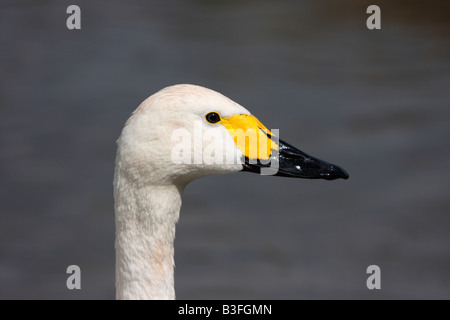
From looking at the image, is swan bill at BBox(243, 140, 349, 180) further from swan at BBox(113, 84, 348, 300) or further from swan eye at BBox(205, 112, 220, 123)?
swan eye at BBox(205, 112, 220, 123)

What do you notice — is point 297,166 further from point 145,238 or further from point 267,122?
point 267,122

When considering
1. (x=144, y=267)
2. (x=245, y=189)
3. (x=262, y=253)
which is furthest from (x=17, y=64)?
(x=144, y=267)

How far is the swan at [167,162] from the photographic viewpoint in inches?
116

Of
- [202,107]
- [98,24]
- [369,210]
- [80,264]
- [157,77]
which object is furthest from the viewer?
[98,24]

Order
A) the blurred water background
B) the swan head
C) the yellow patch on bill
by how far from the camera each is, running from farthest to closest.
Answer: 1. the blurred water background
2. the yellow patch on bill
3. the swan head

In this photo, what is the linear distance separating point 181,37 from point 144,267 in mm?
8016

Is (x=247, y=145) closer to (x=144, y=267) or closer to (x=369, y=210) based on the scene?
(x=144, y=267)

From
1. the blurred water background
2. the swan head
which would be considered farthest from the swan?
the blurred water background

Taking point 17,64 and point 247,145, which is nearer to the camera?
point 247,145

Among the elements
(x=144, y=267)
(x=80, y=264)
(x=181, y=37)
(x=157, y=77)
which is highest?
(x=181, y=37)

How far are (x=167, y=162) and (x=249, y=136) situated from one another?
1.21 feet

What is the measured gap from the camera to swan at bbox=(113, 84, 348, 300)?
9.70ft

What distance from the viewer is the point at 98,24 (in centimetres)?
1060

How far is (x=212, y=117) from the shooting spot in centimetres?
301
